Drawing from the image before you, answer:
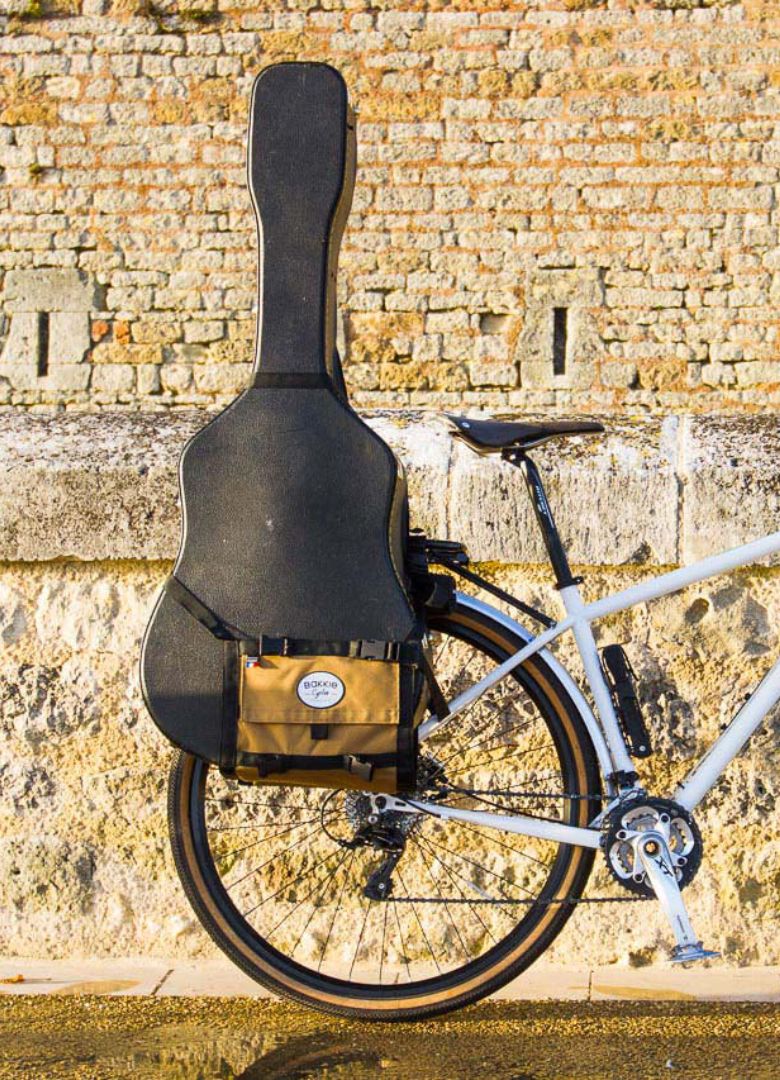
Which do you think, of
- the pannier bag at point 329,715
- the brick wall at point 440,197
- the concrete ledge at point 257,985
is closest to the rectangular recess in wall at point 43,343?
the brick wall at point 440,197

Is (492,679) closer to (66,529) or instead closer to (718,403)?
(66,529)

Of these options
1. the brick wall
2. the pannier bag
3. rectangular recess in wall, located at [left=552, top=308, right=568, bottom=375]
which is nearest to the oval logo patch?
the pannier bag

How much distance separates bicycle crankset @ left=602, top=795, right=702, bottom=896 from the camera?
7.74ft

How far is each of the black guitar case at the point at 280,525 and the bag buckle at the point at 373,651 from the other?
0.02 metres

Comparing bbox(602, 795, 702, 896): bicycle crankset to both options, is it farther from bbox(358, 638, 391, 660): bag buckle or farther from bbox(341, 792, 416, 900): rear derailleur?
bbox(358, 638, 391, 660): bag buckle

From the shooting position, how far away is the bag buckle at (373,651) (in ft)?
7.35

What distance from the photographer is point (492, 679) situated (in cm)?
240

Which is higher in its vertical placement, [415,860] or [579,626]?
[579,626]

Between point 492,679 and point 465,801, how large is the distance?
323 mm

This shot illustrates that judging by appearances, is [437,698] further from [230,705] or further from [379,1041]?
[379,1041]

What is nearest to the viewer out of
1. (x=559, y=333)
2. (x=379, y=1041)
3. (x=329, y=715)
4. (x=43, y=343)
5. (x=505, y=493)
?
(x=329, y=715)

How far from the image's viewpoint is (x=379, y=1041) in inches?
92.6

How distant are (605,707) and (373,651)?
0.42 m

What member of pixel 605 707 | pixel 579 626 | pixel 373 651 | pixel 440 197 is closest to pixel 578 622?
pixel 579 626
